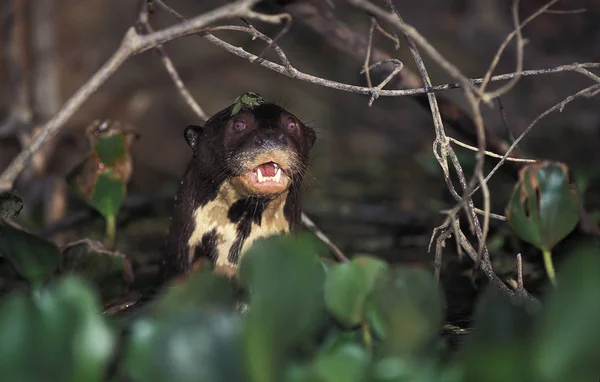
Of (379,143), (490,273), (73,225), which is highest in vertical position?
(490,273)

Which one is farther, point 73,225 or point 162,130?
point 162,130

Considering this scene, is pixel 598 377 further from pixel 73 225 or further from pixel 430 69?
pixel 430 69

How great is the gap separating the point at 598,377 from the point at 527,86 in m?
5.96

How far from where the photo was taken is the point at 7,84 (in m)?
6.79

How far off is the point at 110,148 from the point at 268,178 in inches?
38.4

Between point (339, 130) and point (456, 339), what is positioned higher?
point (456, 339)

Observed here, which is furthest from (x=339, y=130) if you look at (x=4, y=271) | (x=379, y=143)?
(x=4, y=271)

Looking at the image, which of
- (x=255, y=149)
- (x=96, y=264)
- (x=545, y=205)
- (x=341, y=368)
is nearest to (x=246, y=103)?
(x=255, y=149)

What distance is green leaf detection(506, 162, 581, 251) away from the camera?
9.80 ft

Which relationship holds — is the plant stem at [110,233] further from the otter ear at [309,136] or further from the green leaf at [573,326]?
the green leaf at [573,326]

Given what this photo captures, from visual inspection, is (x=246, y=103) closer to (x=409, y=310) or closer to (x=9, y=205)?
→ (x=9, y=205)

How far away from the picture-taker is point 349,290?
6.73ft

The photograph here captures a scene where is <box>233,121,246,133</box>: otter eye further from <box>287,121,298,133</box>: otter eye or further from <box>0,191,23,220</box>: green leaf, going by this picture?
<box>0,191,23,220</box>: green leaf

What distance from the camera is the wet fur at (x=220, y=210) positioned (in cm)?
331
